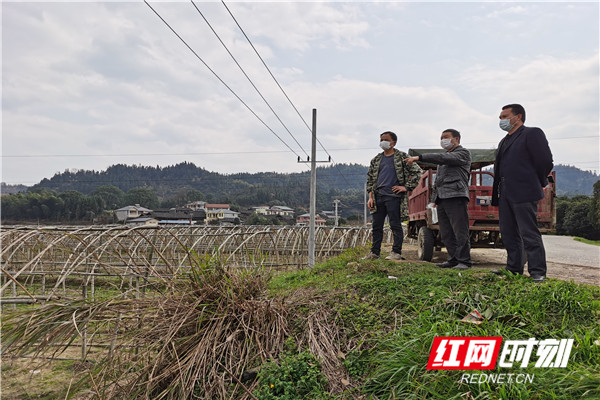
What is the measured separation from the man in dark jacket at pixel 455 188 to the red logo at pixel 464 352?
7.96ft

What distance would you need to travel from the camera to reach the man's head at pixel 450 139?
537 centimetres

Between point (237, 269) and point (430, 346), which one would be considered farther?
point (237, 269)

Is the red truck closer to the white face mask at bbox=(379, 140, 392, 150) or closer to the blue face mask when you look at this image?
the white face mask at bbox=(379, 140, 392, 150)

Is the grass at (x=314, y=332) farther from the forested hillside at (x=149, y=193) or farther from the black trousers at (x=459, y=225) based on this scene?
the forested hillside at (x=149, y=193)

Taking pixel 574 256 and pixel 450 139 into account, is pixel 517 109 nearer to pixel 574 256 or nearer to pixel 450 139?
pixel 450 139

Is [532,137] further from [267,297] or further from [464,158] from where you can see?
[267,297]

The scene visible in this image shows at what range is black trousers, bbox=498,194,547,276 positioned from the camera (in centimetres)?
404

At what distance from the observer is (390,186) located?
19.1ft

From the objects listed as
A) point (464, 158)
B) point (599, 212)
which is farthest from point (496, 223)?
point (599, 212)

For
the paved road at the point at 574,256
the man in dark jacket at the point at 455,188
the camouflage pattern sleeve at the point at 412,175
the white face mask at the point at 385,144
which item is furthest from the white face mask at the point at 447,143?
the paved road at the point at 574,256

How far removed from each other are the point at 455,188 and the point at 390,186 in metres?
0.93

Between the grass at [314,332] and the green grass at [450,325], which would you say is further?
the grass at [314,332]

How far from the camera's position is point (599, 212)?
89.8ft

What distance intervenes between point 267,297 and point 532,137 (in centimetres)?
326
